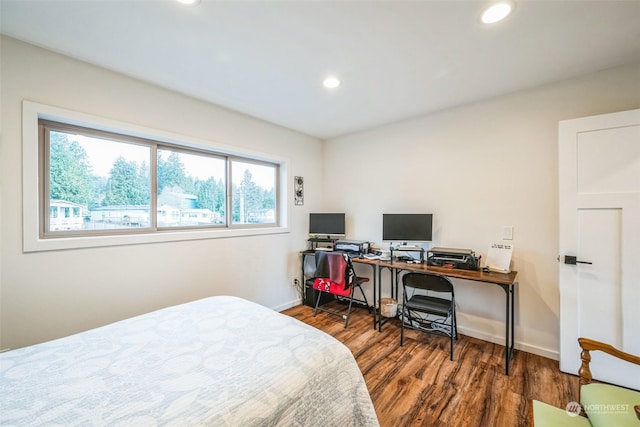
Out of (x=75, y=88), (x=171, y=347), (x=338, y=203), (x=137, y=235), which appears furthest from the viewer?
(x=338, y=203)

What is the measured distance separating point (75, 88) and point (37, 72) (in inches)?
7.5

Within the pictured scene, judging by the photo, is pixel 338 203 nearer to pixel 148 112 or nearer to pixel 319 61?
pixel 319 61

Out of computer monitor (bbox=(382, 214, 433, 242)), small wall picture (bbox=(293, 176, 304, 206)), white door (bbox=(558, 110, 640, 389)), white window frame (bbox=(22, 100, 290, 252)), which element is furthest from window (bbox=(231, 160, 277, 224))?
white door (bbox=(558, 110, 640, 389))

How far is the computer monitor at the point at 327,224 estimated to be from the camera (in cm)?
341

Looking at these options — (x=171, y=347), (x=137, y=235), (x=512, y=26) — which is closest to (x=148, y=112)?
(x=137, y=235)

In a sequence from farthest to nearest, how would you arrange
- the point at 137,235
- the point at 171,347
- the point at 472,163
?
1. the point at 472,163
2. the point at 137,235
3. the point at 171,347

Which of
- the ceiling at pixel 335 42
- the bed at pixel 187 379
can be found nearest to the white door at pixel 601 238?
the ceiling at pixel 335 42

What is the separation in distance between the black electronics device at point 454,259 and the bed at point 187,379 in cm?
171

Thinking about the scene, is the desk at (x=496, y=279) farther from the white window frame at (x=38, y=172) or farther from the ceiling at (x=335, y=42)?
the white window frame at (x=38, y=172)

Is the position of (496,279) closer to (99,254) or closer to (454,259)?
(454,259)

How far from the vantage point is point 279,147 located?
3.28 meters

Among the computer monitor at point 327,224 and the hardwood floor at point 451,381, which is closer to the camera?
the hardwood floor at point 451,381

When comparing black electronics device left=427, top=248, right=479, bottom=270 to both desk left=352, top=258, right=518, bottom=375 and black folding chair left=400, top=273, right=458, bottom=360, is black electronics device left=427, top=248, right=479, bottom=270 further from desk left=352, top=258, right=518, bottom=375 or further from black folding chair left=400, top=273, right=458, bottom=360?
black folding chair left=400, top=273, right=458, bottom=360

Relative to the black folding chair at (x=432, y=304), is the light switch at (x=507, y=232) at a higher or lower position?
Answer: higher
